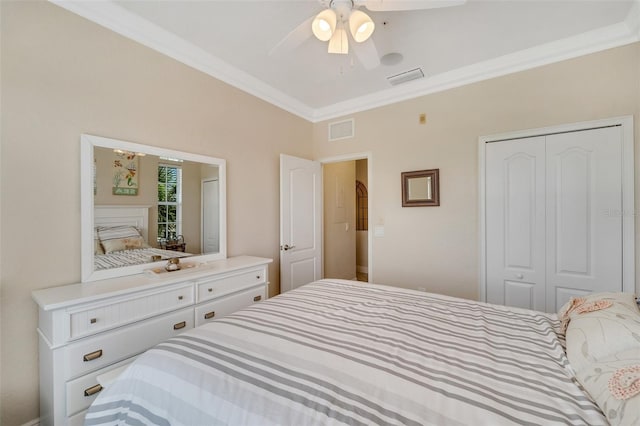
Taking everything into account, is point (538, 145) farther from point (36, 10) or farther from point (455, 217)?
point (36, 10)

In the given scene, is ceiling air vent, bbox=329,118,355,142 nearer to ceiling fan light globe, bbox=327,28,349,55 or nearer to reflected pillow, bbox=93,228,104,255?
ceiling fan light globe, bbox=327,28,349,55

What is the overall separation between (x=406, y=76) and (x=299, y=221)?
6.69 ft

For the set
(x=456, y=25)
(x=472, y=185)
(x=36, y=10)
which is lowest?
(x=472, y=185)

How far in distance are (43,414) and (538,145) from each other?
409 centimetres

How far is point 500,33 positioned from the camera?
6.94 ft

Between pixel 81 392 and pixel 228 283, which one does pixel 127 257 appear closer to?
pixel 228 283

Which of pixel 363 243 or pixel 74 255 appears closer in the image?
pixel 74 255

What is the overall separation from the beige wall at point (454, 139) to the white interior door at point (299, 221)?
612 millimetres

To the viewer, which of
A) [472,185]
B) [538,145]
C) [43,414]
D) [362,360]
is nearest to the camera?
[362,360]

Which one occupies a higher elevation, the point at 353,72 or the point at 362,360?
the point at 353,72

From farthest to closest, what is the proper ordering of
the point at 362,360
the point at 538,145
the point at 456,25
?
the point at 538,145 < the point at 456,25 < the point at 362,360

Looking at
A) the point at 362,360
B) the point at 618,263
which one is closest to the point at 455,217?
the point at 618,263

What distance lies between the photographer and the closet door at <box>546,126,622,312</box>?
6.80ft

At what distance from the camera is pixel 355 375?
2.92 feet
